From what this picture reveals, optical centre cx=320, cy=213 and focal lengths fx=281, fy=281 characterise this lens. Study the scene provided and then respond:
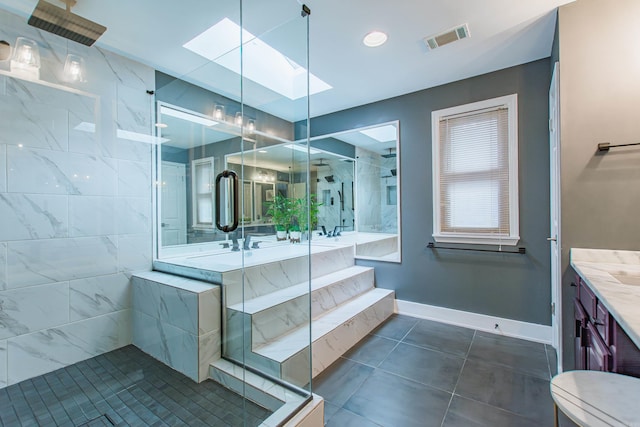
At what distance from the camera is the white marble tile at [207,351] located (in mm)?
1985

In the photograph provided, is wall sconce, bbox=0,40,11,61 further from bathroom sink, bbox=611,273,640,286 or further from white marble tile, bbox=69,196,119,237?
bathroom sink, bbox=611,273,640,286

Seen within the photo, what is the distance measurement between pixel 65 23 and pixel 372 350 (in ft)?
11.6

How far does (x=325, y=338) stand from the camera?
231 centimetres

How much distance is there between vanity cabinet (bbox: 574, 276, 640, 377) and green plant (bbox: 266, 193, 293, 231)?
2.42 m

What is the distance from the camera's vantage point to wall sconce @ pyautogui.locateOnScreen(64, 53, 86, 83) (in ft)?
7.27

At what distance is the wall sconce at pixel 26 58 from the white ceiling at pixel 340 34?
0.20m

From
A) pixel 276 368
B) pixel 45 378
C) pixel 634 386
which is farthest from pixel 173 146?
pixel 634 386

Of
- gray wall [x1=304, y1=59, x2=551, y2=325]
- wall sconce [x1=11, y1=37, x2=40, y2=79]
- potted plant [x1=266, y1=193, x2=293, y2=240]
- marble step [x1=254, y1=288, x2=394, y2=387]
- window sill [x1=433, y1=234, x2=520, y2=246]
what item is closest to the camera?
marble step [x1=254, y1=288, x2=394, y2=387]

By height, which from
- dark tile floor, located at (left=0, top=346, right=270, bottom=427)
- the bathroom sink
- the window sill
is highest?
the window sill

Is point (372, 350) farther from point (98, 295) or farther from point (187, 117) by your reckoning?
point (187, 117)

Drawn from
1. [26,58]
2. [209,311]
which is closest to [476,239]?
[209,311]

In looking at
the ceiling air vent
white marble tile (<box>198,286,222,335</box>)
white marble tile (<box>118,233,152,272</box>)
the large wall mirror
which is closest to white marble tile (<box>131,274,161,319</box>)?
white marble tile (<box>118,233,152,272</box>)

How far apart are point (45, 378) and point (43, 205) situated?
1.25 metres

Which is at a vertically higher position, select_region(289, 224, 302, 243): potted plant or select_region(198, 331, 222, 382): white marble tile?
select_region(289, 224, 302, 243): potted plant
